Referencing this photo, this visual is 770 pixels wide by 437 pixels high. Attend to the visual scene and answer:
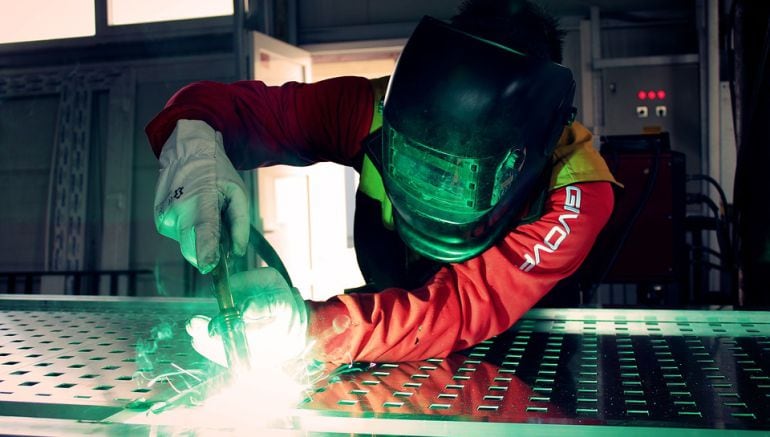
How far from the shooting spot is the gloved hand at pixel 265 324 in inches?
36.2

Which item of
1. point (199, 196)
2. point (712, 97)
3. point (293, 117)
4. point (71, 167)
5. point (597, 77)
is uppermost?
point (597, 77)

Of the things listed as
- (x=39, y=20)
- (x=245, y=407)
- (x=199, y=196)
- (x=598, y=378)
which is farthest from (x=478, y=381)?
(x=39, y=20)

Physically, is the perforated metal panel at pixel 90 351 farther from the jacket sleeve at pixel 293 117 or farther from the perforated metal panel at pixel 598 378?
the jacket sleeve at pixel 293 117

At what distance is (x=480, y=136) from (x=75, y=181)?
4.88 m

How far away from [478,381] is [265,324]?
0.28m

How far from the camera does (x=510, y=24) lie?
3.59 ft

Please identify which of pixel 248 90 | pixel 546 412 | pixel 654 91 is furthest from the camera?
pixel 654 91

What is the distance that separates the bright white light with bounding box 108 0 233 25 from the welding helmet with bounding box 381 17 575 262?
15.2ft

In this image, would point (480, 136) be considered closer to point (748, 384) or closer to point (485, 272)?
point (485, 272)

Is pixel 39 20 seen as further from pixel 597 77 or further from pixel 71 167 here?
pixel 597 77

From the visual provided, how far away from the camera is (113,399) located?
719mm

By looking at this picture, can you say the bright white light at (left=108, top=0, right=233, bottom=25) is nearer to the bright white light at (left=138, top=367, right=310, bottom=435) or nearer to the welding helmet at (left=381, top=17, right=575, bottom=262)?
the welding helmet at (left=381, top=17, right=575, bottom=262)

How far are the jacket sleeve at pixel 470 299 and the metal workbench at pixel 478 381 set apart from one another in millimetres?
34

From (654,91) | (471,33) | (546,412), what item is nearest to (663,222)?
(654,91)
